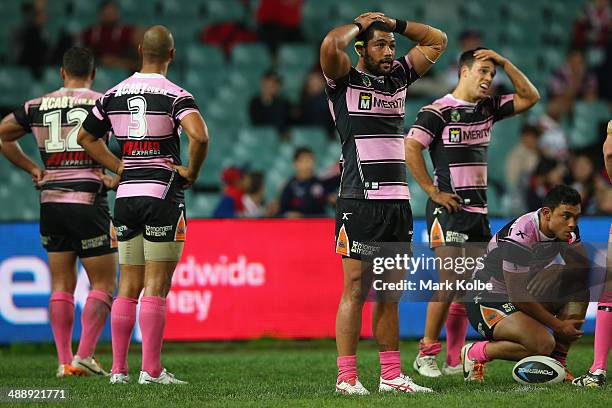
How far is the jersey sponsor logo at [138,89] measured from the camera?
22.7 ft

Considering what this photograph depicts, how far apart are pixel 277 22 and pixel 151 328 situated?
10.1 metres

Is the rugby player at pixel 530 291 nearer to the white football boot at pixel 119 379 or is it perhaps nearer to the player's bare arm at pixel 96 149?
the white football boot at pixel 119 379

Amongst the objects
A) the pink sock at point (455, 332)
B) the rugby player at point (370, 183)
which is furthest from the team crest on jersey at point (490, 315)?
the rugby player at point (370, 183)

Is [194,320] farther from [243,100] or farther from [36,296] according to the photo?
[243,100]

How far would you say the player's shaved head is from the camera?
6.95m

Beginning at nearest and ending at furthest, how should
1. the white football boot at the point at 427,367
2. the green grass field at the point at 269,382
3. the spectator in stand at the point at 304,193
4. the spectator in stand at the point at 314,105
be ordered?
1. the green grass field at the point at 269,382
2. the white football boot at the point at 427,367
3. the spectator in stand at the point at 304,193
4. the spectator in stand at the point at 314,105

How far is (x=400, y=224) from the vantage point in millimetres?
6473

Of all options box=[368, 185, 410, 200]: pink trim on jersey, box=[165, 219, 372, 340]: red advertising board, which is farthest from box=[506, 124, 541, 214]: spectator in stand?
box=[368, 185, 410, 200]: pink trim on jersey

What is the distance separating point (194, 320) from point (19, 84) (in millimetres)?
6920

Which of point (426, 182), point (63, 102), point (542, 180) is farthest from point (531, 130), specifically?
point (63, 102)

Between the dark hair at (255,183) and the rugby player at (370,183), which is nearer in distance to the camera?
the rugby player at (370,183)

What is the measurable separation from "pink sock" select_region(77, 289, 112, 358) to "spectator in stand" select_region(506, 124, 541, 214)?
7457mm

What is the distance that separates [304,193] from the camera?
39.6 feet

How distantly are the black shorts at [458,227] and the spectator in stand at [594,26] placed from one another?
31.2ft
